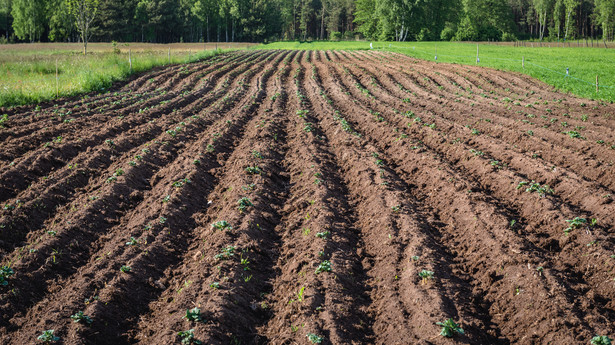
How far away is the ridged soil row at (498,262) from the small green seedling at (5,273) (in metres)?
7.29

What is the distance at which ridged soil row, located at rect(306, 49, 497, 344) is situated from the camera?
20.0 feet

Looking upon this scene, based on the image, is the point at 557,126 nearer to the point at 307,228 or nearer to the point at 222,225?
the point at 307,228

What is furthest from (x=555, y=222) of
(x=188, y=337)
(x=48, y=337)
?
(x=48, y=337)

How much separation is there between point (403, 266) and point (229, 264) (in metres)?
2.92

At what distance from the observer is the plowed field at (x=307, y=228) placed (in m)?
6.27

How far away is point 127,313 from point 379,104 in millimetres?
17787

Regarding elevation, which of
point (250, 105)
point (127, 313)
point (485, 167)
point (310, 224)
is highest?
point (250, 105)

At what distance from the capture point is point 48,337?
5605 millimetres

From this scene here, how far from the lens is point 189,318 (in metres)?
6.07

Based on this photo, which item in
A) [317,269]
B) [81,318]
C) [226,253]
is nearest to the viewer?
[81,318]

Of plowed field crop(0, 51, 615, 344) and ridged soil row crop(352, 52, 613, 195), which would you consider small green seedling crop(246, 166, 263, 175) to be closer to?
plowed field crop(0, 51, 615, 344)

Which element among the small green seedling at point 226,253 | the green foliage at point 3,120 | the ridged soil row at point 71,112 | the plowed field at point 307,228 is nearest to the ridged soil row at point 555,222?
the plowed field at point 307,228

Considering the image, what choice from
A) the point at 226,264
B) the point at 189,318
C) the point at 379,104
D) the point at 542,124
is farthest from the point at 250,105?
the point at 189,318

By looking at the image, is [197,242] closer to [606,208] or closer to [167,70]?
[606,208]
